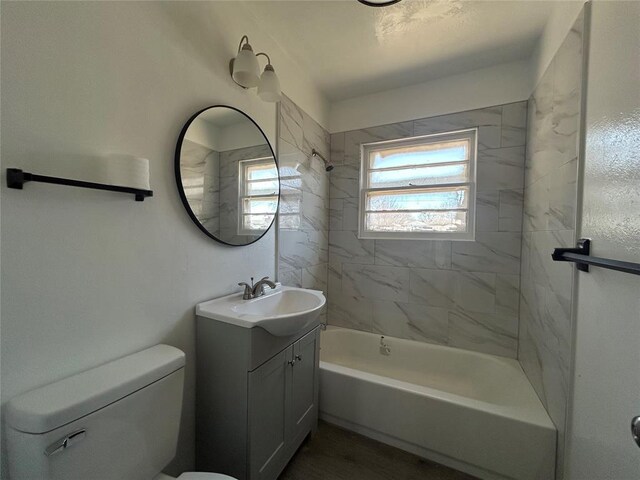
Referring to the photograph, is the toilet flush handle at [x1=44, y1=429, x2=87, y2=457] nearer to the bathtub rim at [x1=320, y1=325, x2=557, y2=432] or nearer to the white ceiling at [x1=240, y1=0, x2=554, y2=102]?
the bathtub rim at [x1=320, y1=325, x2=557, y2=432]

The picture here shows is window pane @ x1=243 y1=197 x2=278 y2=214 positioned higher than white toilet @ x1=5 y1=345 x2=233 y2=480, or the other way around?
window pane @ x1=243 y1=197 x2=278 y2=214

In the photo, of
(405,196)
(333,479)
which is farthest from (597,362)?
(405,196)

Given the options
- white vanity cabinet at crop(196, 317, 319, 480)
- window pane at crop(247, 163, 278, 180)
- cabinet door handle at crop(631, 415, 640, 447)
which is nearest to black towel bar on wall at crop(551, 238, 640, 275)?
cabinet door handle at crop(631, 415, 640, 447)

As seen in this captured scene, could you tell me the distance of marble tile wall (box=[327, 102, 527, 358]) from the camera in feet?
6.46

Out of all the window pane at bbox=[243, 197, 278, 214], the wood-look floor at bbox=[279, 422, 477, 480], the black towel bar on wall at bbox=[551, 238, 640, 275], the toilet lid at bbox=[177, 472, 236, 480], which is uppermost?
the window pane at bbox=[243, 197, 278, 214]

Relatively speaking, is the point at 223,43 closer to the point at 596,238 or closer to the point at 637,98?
the point at 637,98

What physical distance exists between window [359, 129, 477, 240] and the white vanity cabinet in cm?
153

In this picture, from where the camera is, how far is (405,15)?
153cm

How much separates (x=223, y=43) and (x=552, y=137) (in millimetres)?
1915

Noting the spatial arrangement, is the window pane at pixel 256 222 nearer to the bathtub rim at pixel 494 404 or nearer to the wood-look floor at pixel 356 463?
the bathtub rim at pixel 494 404

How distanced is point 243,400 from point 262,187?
3.95ft

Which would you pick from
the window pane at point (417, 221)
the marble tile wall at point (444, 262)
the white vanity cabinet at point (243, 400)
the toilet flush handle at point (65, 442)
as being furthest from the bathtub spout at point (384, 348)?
the toilet flush handle at point (65, 442)

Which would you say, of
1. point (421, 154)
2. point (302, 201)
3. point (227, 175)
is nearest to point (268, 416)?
point (227, 175)

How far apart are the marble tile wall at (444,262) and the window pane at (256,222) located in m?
1.03
